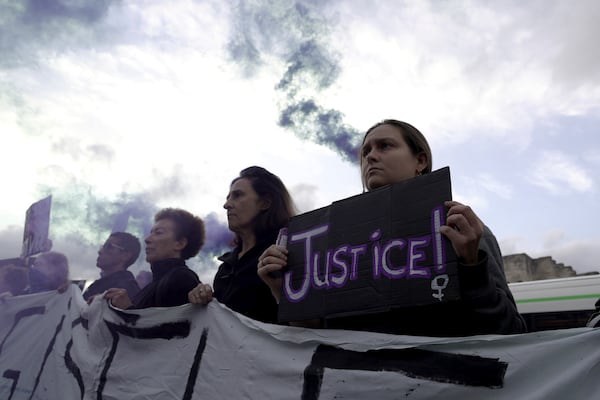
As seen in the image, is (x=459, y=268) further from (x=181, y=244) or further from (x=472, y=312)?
(x=181, y=244)

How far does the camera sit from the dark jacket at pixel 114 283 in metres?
5.10

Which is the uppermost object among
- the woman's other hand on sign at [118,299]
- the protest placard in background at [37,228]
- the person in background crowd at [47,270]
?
the protest placard in background at [37,228]

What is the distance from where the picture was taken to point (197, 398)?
8.43 feet

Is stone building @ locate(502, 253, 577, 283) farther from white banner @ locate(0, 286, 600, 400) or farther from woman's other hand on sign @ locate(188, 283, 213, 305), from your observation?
woman's other hand on sign @ locate(188, 283, 213, 305)

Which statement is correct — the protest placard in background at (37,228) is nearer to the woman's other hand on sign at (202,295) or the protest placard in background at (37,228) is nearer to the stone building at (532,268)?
the woman's other hand on sign at (202,295)

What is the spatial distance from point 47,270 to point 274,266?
197 inches

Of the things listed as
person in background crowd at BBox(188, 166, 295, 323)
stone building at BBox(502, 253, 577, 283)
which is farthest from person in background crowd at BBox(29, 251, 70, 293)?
stone building at BBox(502, 253, 577, 283)

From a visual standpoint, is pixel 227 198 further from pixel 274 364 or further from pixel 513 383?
pixel 513 383

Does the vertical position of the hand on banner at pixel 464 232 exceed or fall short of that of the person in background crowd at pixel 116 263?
it falls short

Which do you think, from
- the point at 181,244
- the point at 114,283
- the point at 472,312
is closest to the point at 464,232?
the point at 472,312

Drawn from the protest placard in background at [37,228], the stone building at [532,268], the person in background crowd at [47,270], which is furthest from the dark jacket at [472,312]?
the stone building at [532,268]

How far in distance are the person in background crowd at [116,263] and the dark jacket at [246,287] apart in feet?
7.17

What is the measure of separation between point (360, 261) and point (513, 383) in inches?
27.0

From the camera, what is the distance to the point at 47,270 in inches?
246
